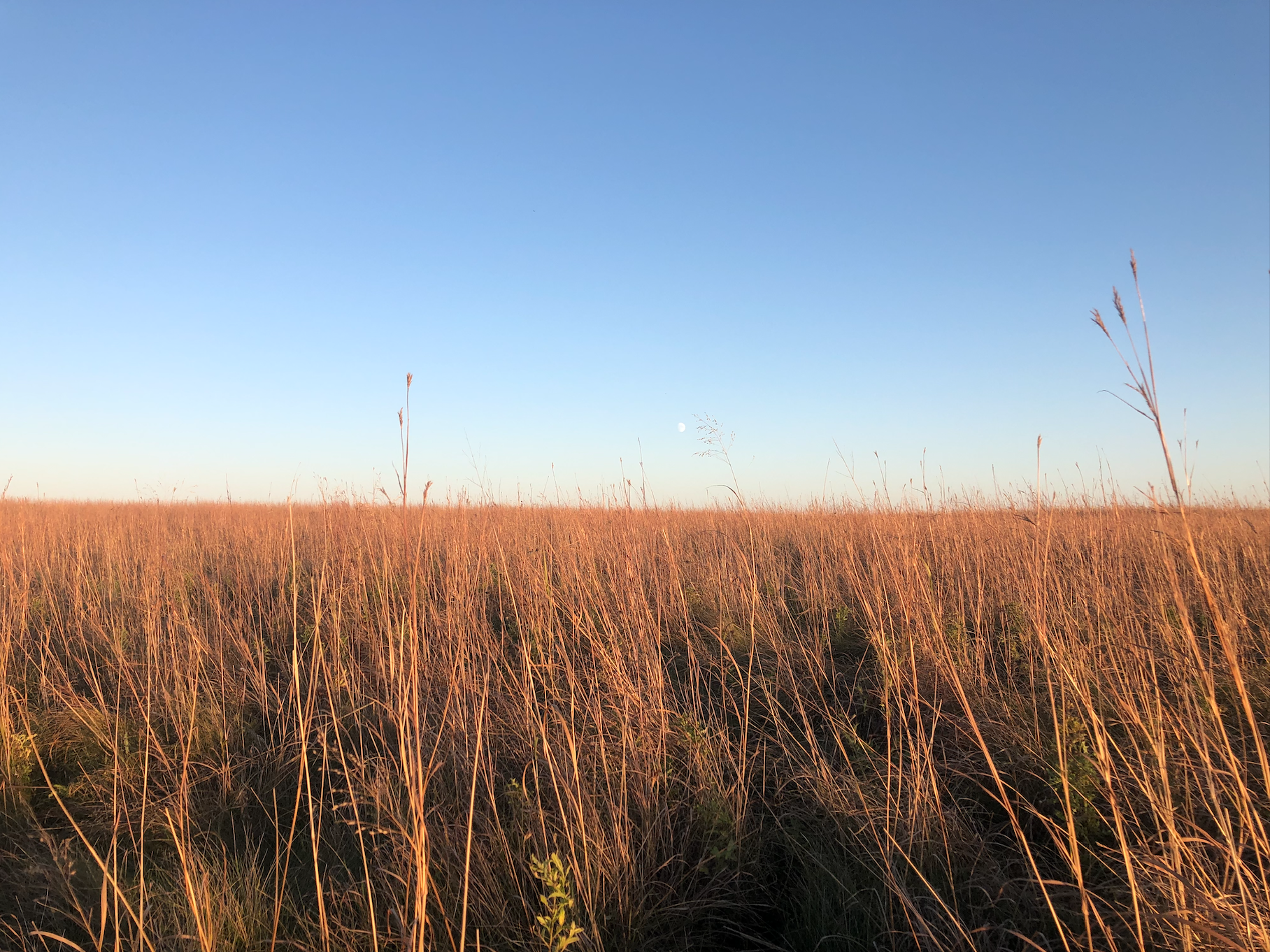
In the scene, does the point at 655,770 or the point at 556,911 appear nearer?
the point at 556,911

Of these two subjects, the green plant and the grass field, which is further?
the grass field

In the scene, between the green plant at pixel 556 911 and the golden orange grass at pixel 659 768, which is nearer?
the green plant at pixel 556 911

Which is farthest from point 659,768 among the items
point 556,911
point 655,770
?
point 556,911

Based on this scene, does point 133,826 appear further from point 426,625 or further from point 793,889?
point 793,889

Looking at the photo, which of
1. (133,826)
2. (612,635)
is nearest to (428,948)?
(612,635)

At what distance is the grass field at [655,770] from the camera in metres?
1.47

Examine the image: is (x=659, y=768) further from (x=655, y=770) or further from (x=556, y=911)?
(x=556, y=911)

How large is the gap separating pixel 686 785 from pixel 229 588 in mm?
4386

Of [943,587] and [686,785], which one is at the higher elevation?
[943,587]

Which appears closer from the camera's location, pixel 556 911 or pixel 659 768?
pixel 556 911

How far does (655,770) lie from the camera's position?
201 centimetres

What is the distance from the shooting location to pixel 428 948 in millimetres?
1433

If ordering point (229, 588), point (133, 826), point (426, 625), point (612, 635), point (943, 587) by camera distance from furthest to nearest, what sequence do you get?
1. point (229, 588)
2. point (943, 587)
3. point (426, 625)
4. point (612, 635)
5. point (133, 826)

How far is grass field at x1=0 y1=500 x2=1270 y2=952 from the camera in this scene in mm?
1475
